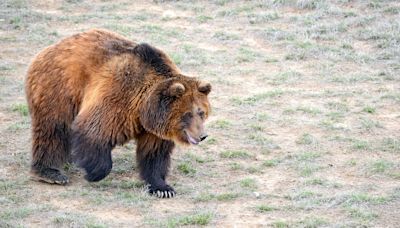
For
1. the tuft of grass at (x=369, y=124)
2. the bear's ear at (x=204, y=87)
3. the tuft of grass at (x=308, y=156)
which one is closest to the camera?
the bear's ear at (x=204, y=87)

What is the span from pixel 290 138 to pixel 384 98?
6.36ft

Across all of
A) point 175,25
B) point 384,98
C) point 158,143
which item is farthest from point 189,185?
point 175,25

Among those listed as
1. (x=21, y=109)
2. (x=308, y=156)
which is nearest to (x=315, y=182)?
(x=308, y=156)

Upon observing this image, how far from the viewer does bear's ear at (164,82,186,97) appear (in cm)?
793

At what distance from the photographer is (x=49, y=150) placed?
8602 mm

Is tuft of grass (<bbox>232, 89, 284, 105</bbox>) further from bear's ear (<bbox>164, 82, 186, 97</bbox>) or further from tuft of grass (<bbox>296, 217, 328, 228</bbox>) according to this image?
tuft of grass (<bbox>296, 217, 328, 228</bbox>)

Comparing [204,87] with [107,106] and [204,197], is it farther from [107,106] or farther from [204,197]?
[204,197]

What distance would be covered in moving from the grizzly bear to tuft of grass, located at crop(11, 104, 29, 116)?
1.96 metres

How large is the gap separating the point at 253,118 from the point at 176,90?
9.24ft

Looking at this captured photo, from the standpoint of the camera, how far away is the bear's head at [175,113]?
26.3 feet

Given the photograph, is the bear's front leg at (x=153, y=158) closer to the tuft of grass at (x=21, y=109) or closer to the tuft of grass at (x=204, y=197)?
the tuft of grass at (x=204, y=197)

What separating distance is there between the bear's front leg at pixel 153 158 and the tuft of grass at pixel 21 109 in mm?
2600

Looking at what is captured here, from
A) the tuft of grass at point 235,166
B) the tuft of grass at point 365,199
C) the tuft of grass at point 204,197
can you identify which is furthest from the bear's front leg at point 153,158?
the tuft of grass at point 365,199

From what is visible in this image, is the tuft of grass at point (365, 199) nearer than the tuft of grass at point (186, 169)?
Yes
